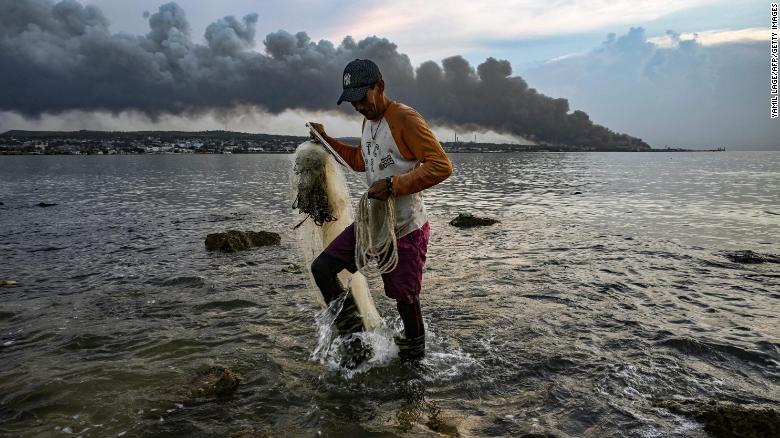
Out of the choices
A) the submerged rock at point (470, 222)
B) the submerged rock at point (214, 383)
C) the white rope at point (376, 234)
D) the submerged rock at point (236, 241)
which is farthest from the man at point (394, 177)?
the submerged rock at point (470, 222)

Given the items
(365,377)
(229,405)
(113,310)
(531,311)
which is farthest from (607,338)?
(113,310)

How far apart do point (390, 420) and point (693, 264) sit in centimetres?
1004

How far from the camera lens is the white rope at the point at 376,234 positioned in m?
5.34

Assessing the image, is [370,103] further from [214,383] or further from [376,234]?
[214,383]

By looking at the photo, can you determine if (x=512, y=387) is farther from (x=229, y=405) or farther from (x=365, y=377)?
(x=229, y=405)

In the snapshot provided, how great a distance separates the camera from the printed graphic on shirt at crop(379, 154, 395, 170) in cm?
529

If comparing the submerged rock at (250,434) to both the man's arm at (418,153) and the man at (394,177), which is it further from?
the man's arm at (418,153)

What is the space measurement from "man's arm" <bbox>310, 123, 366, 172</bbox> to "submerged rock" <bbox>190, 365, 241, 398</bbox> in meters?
2.82

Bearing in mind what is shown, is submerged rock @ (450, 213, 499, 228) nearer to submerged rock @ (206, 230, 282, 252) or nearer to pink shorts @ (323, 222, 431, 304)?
submerged rock @ (206, 230, 282, 252)

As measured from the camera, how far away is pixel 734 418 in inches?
176

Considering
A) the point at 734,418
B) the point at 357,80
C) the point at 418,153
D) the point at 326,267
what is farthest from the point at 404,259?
the point at 734,418

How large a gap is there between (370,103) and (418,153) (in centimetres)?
74

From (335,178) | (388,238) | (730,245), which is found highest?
(335,178)

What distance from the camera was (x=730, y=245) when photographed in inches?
559
